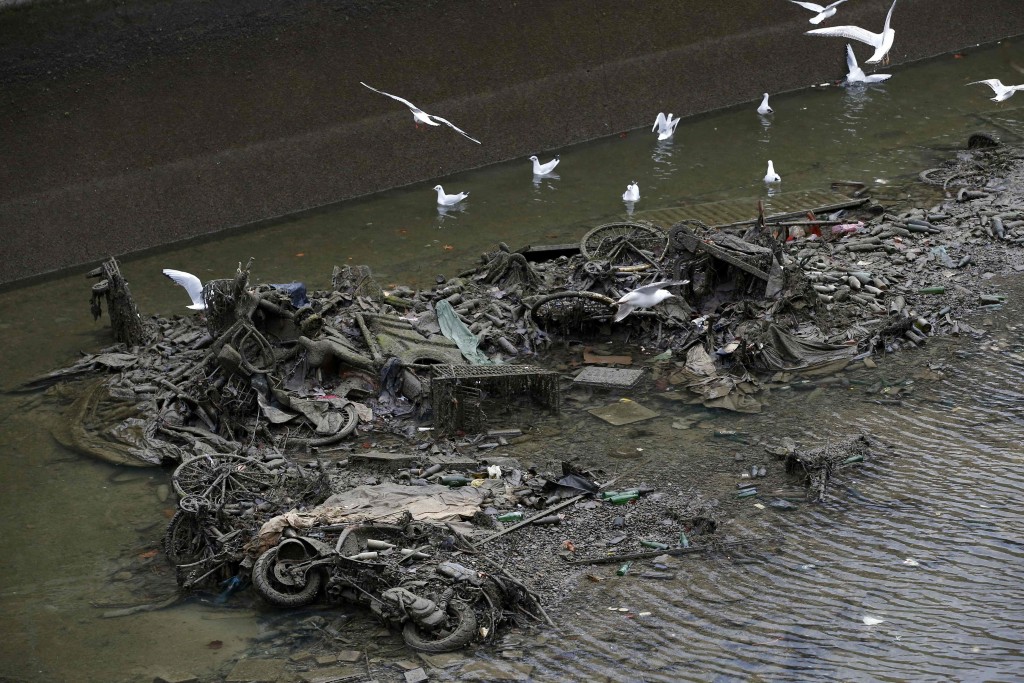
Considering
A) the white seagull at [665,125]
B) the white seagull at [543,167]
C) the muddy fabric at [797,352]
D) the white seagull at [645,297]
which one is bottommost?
the muddy fabric at [797,352]

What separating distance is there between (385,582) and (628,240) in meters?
5.98

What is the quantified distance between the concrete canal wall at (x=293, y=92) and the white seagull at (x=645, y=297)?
7.13m

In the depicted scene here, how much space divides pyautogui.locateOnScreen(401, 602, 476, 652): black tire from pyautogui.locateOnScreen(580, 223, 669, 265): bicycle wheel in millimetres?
5731

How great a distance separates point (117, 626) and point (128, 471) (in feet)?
7.64

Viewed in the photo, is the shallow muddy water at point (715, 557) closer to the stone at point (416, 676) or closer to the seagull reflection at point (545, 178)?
the stone at point (416, 676)

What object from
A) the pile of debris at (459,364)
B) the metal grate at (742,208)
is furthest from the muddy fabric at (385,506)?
the metal grate at (742,208)

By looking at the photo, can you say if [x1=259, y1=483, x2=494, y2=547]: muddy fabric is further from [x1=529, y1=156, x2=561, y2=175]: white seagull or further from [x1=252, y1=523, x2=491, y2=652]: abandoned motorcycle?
[x1=529, y1=156, x2=561, y2=175]: white seagull

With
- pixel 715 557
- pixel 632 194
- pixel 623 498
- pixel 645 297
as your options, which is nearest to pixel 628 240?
pixel 645 297

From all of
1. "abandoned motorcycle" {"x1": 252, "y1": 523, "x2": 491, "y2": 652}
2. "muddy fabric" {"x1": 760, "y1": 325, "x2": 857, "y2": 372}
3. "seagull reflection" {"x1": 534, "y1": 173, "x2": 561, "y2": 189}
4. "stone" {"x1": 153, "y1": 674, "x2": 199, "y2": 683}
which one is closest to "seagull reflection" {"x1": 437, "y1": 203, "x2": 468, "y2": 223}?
"seagull reflection" {"x1": 534, "y1": 173, "x2": 561, "y2": 189}

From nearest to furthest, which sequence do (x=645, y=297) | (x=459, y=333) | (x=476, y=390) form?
(x=476, y=390) → (x=645, y=297) → (x=459, y=333)

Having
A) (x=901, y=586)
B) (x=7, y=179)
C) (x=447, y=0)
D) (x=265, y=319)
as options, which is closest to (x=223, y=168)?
(x=7, y=179)

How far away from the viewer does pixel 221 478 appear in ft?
28.7

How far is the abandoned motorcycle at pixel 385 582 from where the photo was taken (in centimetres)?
718

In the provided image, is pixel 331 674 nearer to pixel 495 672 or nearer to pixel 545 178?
pixel 495 672
